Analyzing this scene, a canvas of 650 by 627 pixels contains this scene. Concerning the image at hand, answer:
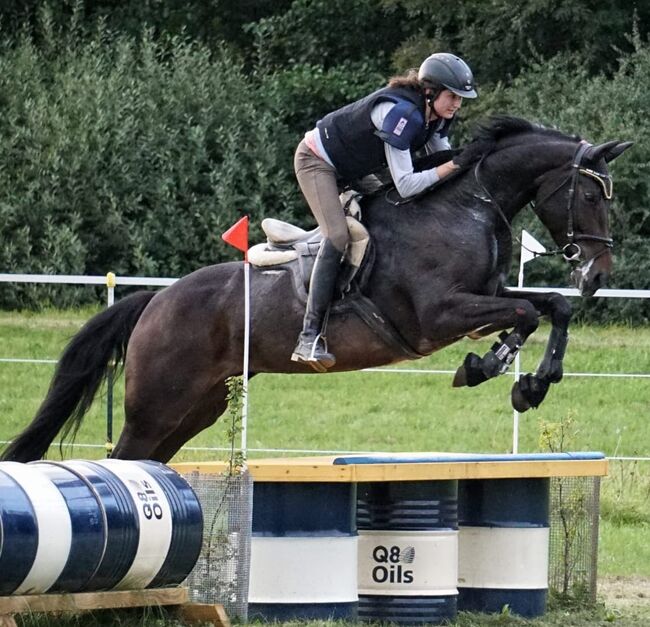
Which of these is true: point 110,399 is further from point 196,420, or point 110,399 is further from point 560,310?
point 560,310

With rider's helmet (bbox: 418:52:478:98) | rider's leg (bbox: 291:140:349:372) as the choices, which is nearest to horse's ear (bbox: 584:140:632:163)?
rider's helmet (bbox: 418:52:478:98)

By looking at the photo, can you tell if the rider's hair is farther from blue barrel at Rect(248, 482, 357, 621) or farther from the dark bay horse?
blue barrel at Rect(248, 482, 357, 621)

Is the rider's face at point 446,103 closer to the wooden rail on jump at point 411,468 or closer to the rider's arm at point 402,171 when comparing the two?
the rider's arm at point 402,171

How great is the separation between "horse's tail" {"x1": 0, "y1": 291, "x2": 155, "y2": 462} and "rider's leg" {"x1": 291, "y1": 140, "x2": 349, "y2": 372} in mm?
1079

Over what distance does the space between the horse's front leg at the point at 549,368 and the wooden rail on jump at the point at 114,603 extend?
1.77 metres

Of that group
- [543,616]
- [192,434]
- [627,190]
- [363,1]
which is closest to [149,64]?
[363,1]

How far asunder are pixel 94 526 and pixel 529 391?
2.29m

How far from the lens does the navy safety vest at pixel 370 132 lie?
635 cm

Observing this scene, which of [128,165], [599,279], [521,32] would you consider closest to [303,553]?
[599,279]

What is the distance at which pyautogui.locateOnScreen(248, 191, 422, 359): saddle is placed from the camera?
258 inches

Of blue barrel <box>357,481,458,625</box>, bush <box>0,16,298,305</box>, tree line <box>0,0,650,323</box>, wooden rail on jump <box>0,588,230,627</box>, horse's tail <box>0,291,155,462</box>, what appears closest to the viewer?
wooden rail on jump <box>0,588,230,627</box>

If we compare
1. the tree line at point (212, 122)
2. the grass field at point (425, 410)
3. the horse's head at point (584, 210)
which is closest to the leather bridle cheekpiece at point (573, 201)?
the horse's head at point (584, 210)

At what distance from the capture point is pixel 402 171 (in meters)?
6.38

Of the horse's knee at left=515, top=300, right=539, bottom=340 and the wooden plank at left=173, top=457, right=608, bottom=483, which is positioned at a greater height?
the horse's knee at left=515, top=300, right=539, bottom=340
